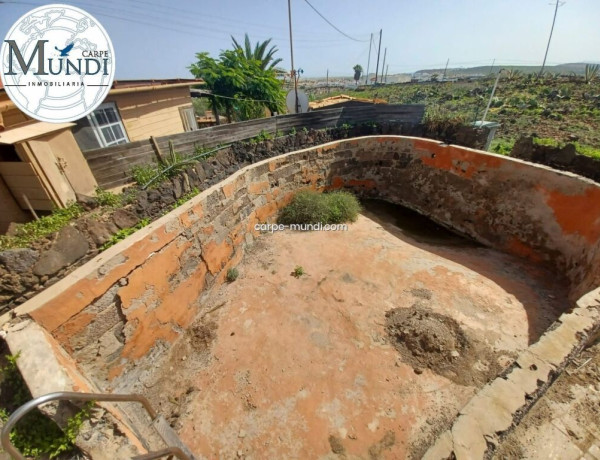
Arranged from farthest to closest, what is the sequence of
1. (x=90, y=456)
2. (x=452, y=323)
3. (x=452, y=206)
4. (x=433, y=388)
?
(x=452, y=206), (x=452, y=323), (x=433, y=388), (x=90, y=456)

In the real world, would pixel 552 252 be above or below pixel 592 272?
below

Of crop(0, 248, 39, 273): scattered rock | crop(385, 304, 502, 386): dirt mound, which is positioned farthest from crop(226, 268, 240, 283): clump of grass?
crop(385, 304, 502, 386): dirt mound

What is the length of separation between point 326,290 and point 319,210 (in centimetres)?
252

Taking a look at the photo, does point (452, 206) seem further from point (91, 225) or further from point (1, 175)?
point (1, 175)

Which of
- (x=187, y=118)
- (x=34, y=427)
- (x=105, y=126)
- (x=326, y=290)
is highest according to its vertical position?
(x=105, y=126)

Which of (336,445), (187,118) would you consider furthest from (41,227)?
(187,118)

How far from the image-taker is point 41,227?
3.77 metres

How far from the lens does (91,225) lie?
3438mm

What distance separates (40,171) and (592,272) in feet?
28.2

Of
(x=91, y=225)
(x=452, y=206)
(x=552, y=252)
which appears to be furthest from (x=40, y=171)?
(x=552, y=252)

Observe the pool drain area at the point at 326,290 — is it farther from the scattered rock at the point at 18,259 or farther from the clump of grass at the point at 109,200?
the clump of grass at the point at 109,200

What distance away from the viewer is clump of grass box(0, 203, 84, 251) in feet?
10.9

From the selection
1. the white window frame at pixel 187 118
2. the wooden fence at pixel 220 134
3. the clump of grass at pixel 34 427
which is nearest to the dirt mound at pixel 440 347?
the clump of grass at pixel 34 427

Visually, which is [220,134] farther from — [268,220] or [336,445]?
[336,445]
